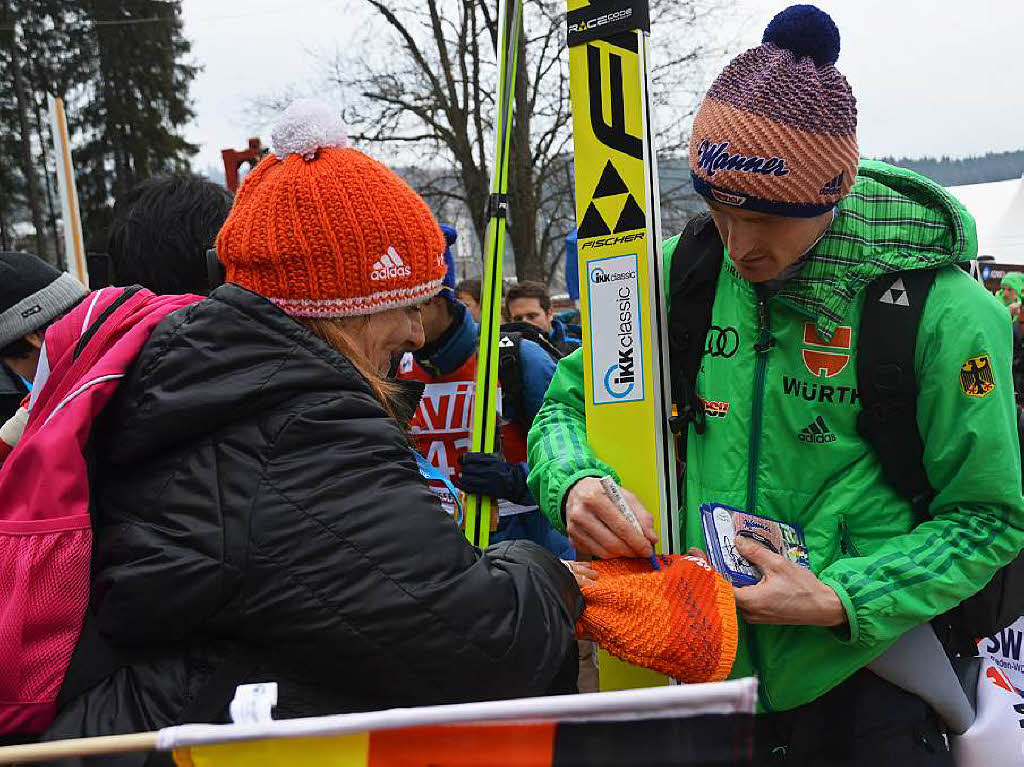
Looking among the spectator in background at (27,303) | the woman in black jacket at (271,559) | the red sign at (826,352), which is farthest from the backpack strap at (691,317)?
the spectator in background at (27,303)

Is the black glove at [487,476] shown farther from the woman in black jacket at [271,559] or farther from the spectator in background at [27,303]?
the woman in black jacket at [271,559]

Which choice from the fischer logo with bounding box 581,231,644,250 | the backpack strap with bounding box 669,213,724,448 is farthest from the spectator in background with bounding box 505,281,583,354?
the backpack strap with bounding box 669,213,724,448

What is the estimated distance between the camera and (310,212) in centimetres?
124

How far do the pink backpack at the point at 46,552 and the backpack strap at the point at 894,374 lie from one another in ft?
3.89

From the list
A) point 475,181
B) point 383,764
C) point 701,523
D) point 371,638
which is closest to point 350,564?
point 371,638

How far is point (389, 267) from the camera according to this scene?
51.2 inches

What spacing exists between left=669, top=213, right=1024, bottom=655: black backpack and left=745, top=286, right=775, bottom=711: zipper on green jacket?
4.8 inches

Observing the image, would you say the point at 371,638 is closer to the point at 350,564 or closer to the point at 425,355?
the point at 350,564

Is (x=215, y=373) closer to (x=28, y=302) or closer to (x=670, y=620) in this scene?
(x=670, y=620)

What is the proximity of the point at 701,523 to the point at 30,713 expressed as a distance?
1151 millimetres

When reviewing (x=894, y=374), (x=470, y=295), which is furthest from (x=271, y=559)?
(x=470, y=295)

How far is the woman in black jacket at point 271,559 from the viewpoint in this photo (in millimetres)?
1016

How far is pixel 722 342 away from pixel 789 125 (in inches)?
17.0

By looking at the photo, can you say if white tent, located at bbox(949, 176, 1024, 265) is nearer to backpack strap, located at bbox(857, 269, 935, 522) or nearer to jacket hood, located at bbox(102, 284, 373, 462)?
backpack strap, located at bbox(857, 269, 935, 522)
